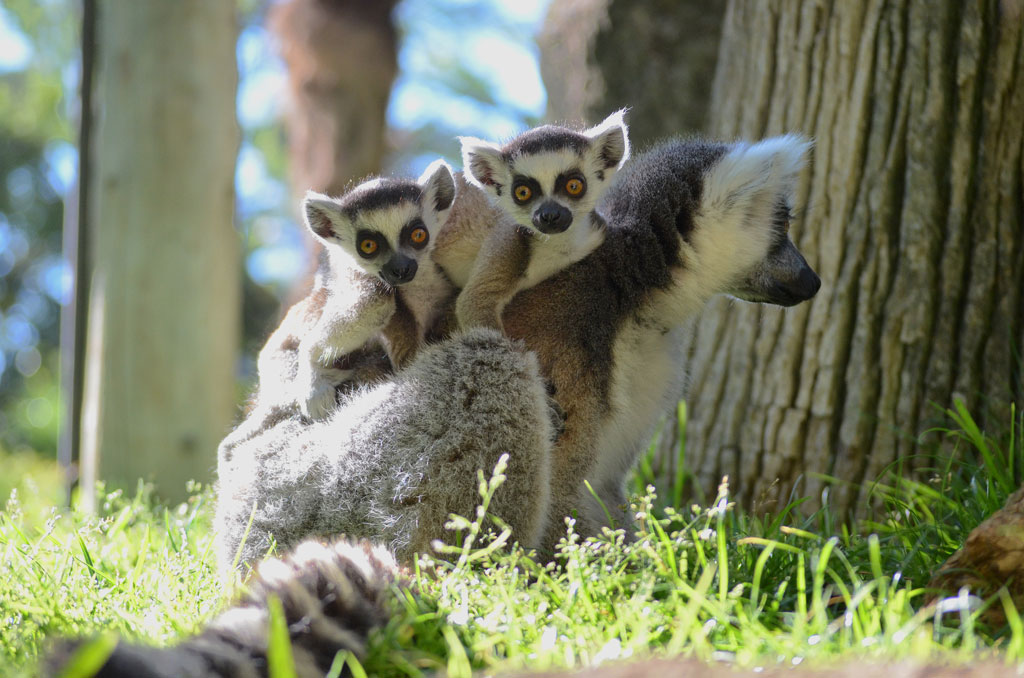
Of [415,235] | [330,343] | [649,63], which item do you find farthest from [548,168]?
[649,63]

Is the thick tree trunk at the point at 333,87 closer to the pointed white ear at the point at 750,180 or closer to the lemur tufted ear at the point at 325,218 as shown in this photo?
the lemur tufted ear at the point at 325,218

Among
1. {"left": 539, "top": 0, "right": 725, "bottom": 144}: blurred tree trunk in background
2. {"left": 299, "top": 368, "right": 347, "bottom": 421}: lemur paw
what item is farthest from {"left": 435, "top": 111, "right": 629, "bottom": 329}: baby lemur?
{"left": 539, "top": 0, "right": 725, "bottom": 144}: blurred tree trunk in background

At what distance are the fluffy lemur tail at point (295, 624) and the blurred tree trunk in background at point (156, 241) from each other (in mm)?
3562

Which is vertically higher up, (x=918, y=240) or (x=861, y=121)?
(x=861, y=121)

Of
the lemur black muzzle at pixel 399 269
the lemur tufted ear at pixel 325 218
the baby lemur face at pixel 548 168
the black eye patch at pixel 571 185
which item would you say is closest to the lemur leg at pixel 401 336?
the lemur black muzzle at pixel 399 269

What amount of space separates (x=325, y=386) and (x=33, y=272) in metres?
14.2

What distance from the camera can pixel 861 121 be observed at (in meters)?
3.84

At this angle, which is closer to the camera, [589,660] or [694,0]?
[589,660]

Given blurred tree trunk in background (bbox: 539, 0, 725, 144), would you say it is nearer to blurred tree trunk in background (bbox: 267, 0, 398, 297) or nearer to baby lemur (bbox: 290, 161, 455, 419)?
baby lemur (bbox: 290, 161, 455, 419)

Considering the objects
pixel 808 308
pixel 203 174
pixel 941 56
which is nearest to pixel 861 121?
pixel 941 56

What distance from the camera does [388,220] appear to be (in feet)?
10.1

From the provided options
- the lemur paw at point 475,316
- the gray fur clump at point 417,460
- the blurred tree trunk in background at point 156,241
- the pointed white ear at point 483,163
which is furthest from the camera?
the blurred tree trunk in background at point 156,241

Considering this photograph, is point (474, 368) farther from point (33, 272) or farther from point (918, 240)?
point (33, 272)

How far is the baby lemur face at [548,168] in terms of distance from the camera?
124 inches
